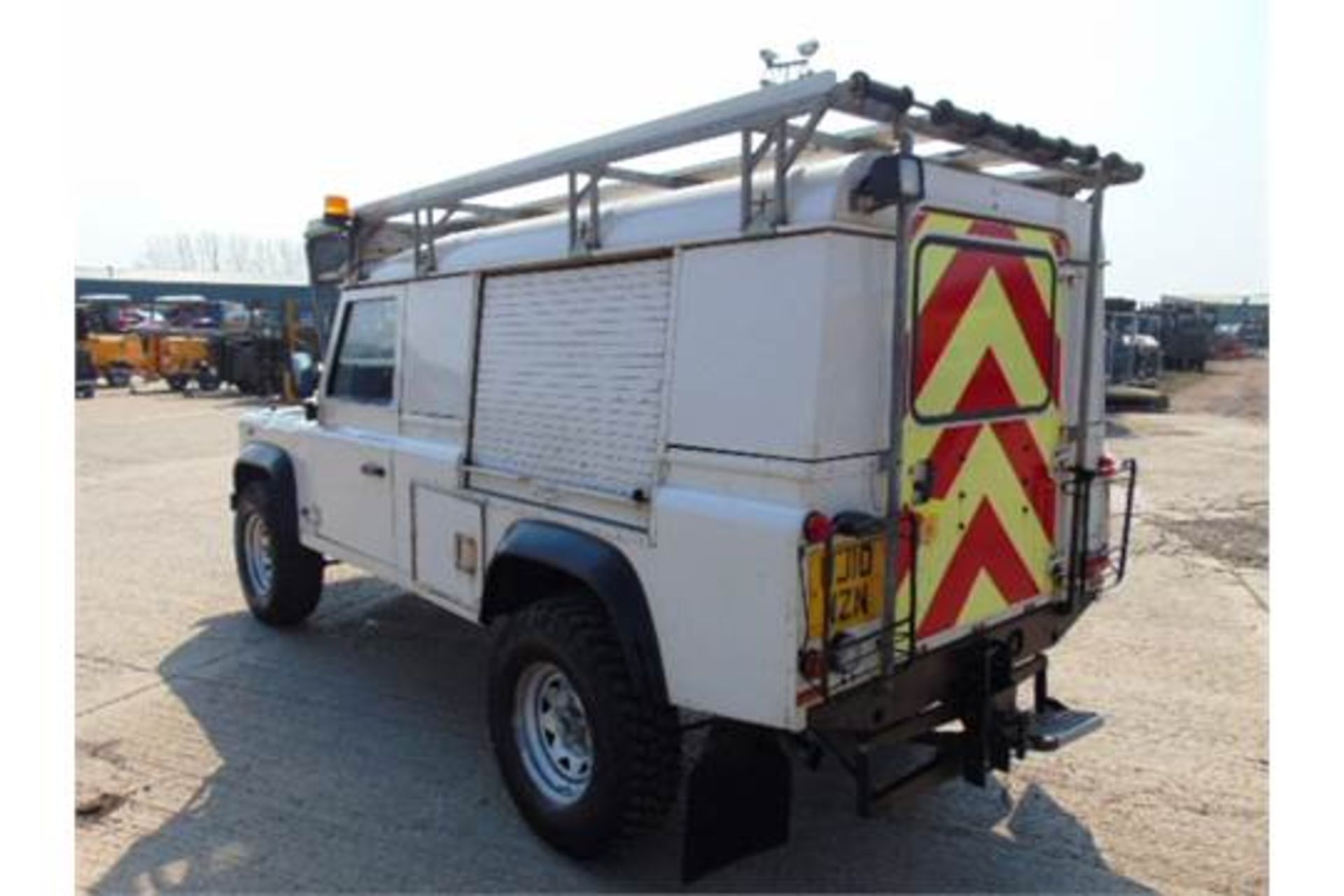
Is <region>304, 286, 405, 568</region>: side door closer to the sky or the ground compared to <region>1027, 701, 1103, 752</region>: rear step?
closer to the sky

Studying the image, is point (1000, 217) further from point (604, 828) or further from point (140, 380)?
point (140, 380)

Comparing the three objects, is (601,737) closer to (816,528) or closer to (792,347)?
(816,528)

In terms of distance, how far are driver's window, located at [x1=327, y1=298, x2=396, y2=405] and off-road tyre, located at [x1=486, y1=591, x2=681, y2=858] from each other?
5.95 ft

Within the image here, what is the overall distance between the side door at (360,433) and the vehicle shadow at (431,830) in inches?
34.3

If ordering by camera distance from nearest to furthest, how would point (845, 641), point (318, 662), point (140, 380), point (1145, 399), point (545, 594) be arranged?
1. point (845, 641)
2. point (545, 594)
3. point (318, 662)
4. point (1145, 399)
5. point (140, 380)

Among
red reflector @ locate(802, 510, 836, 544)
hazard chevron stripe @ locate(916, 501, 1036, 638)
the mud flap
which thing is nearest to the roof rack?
red reflector @ locate(802, 510, 836, 544)

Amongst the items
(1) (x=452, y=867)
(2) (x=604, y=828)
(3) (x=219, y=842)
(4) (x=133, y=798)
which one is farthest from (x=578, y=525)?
(4) (x=133, y=798)

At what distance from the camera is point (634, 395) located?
329 centimetres

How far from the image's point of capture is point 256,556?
610 centimetres

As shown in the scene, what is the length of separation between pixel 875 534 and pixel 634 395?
0.95 metres

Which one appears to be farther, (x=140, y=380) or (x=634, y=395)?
(x=140, y=380)

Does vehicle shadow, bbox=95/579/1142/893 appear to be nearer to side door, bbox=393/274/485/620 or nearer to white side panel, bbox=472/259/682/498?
side door, bbox=393/274/485/620

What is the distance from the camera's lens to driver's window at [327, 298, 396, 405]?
188 inches

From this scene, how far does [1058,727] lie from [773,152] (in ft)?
7.34
